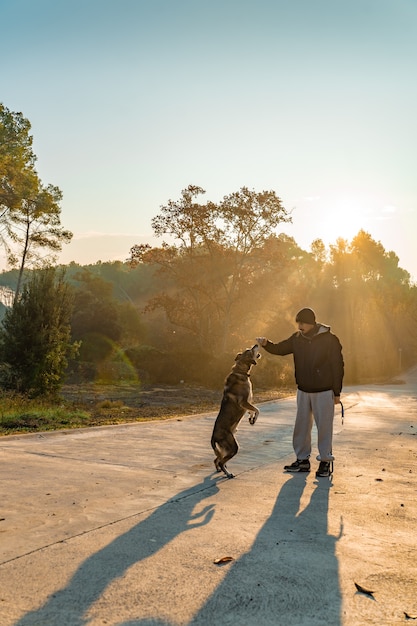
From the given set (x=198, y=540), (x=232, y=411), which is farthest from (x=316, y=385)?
(x=198, y=540)

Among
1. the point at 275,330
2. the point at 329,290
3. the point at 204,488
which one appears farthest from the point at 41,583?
the point at 329,290

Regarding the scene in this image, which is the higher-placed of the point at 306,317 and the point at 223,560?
the point at 306,317

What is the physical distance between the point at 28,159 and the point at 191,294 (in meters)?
14.1

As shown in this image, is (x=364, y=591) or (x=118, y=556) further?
(x=118, y=556)

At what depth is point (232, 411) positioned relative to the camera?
791cm

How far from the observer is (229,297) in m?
40.6

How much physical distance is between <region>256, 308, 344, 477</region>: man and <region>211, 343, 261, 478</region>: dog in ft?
1.47

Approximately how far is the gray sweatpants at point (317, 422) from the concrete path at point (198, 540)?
409mm

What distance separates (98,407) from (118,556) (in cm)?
1438

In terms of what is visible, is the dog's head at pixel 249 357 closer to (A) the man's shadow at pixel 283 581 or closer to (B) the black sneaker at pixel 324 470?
(B) the black sneaker at pixel 324 470

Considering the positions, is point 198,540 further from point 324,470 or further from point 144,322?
point 144,322

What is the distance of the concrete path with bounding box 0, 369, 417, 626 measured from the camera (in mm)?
3637

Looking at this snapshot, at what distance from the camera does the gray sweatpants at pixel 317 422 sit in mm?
8078

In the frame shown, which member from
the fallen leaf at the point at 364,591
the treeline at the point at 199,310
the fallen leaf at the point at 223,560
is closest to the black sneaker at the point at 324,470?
the fallen leaf at the point at 223,560
